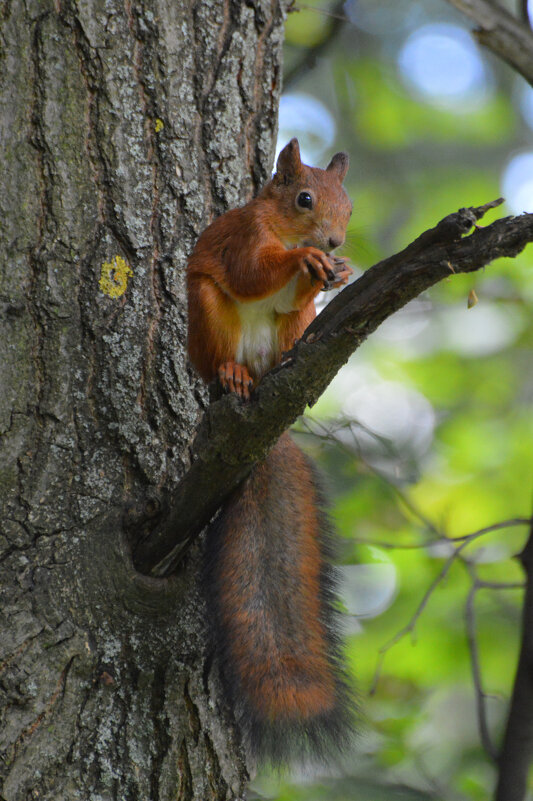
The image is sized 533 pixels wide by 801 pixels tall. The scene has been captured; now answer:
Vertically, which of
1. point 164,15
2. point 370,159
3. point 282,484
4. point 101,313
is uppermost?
point 370,159

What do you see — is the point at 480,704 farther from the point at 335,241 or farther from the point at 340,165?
the point at 340,165

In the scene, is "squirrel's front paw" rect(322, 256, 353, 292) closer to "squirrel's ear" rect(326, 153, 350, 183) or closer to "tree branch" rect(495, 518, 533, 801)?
"squirrel's ear" rect(326, 153, 350, 183)

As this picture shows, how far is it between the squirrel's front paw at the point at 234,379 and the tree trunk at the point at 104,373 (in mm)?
116

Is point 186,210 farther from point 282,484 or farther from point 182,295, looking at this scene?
point 282,484

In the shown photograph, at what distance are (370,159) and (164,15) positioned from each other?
7.82 ft

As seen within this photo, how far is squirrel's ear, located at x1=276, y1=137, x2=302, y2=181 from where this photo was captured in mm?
1398

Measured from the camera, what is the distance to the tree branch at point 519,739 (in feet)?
3.24

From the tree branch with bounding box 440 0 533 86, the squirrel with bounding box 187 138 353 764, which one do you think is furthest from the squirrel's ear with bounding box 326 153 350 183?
the tree branch with bounding box 440 0 533 86

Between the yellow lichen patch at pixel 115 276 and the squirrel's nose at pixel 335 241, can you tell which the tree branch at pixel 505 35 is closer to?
the squirrel's nose at pixel 335 241

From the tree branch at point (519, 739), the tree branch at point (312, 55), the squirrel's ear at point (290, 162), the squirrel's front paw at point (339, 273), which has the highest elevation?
the tree branch at point (312, 55)

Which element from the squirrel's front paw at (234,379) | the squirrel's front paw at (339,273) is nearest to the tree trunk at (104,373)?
the squirrel's front paw at (234,379)

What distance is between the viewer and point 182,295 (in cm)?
146

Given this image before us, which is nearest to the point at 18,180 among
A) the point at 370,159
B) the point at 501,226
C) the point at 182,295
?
the point at 182,295

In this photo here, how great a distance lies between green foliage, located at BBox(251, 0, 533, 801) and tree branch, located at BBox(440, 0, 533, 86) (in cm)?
40
